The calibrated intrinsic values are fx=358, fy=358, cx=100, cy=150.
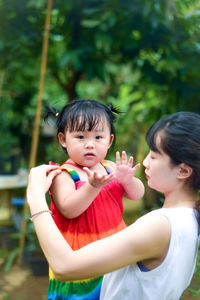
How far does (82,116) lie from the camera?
4.05 feet

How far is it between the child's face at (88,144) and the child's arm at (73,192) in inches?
3.1

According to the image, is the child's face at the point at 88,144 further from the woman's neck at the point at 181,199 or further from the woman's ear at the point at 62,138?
the woman's neck at the point at 181,199

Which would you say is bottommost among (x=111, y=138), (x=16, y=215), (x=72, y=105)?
(x=16, y=215)

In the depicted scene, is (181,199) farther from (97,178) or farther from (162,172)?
(97,178)

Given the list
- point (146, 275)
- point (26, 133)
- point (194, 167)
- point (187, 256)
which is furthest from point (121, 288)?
point (26, 133)

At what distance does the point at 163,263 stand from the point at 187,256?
76 millimetres

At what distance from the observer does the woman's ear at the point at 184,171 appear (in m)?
0.95

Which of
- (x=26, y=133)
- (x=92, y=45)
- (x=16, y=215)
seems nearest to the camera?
(x=92, y=45)

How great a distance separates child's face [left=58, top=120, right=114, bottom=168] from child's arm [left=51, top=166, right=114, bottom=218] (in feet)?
0.26

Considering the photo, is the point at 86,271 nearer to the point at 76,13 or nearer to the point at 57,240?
the point at 57,240

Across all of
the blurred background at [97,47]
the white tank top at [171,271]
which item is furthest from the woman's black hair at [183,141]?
the blurred background at [97,47]

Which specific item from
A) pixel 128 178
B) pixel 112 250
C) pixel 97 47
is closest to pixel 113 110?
pixel 128 178

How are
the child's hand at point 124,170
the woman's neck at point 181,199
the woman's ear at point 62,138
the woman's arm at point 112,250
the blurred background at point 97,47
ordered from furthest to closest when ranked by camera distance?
1. the blurred background at point 97,47
2. the woman's ear at point 62,138
3. the child's hand at point 124,170
4. the woman's neck at point 181,199
5. the woman's arm at point 112,250

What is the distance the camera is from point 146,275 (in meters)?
0.92
